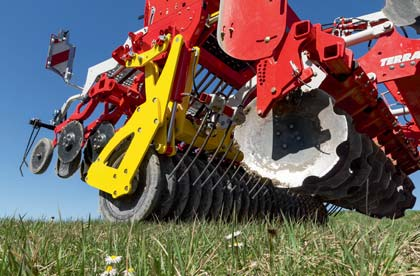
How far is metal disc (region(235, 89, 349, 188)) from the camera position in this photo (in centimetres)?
289

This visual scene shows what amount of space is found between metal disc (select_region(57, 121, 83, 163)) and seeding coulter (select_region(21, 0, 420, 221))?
2cm

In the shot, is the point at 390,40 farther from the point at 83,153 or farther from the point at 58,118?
the point at 58,118

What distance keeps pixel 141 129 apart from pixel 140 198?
68cm

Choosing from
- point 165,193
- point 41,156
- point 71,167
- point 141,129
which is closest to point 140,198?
point 165,193

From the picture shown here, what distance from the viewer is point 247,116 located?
10.7 feet

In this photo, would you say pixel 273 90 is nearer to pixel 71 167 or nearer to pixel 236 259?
pixel 236 259

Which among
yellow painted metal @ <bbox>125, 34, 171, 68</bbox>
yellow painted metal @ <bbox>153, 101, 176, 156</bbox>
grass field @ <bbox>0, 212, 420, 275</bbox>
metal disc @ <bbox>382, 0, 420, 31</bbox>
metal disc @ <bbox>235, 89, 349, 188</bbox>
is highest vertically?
yellow painted metal @ <bbox>125, 34, 171, 68</bbox>

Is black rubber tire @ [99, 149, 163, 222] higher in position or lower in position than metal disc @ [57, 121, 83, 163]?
lower

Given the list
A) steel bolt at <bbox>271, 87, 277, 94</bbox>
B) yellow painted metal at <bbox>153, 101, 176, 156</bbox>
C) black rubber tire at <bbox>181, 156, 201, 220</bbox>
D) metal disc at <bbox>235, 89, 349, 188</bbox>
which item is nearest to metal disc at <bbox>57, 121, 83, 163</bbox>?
yellow painted metal at <bbox>153, 101, 176, 156</bbox>

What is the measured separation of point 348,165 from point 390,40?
176 centimetres

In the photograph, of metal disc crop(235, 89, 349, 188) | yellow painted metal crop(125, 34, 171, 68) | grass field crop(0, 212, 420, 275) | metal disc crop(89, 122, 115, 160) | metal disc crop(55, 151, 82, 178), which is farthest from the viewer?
metal disc crop(55, 151, 82, 178)

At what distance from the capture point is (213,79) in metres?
5.54

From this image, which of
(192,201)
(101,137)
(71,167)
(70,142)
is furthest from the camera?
(70,142)

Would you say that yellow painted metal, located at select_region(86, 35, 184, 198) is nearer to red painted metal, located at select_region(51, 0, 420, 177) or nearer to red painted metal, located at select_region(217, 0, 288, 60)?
red painted metal, located at select_region(51, 0, 420, 177)
